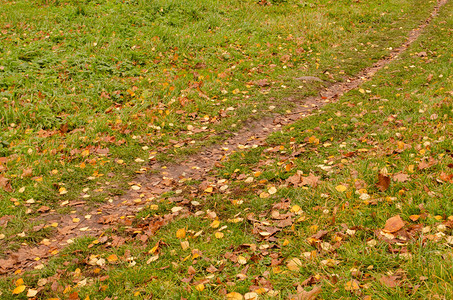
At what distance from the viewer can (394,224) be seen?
2705mm

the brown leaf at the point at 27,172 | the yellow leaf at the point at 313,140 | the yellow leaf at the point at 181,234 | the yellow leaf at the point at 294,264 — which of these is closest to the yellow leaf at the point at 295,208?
the yellow leaf at the point at 294,264

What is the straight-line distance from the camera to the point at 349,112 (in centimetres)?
558

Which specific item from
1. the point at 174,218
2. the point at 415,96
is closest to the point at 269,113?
the point at 415,96

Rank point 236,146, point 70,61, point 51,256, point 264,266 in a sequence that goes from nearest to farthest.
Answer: point 264,266
point 51,256
point 236,146
point 70,61

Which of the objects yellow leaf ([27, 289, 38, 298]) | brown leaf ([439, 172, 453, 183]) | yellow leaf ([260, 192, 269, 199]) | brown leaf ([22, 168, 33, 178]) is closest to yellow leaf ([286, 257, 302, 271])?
yellow leaf ([260, 192, 269, 199])

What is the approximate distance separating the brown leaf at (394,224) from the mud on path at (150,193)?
2.04 m

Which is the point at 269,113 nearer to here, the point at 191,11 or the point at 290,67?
the point at 290,67

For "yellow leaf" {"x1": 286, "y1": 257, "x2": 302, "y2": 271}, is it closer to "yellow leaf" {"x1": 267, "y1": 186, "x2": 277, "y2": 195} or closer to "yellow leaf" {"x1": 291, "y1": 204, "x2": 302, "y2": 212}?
"yellow leaf" {"x1": 291, "y1": 204, "x2": 302, "y2": 212}

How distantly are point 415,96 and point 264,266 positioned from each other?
4.21 meters

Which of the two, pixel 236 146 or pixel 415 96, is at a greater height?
pixel 415 96

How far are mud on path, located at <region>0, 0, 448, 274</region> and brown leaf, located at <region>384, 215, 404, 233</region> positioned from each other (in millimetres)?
2036

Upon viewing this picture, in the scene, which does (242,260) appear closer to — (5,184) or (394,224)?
(394,224)

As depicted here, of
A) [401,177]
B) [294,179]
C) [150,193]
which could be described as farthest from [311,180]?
[150,193]

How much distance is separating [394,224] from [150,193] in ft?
9.19
